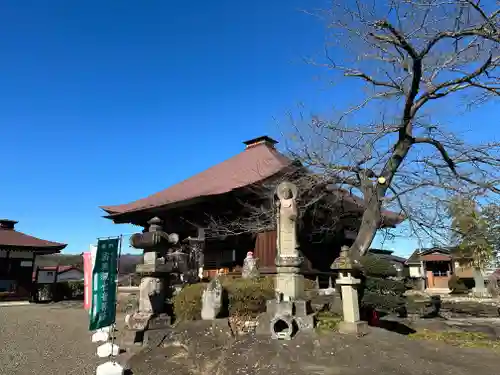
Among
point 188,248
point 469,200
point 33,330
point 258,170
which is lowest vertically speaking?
point 33,330

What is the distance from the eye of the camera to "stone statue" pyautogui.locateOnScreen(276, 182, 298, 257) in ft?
26.3

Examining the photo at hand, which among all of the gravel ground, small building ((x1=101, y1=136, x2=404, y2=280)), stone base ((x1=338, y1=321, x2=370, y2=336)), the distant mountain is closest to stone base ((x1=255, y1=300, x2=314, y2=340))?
stone base ((x1=338, y1=321, x2=370, y2=336))

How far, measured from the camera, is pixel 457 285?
109 feet

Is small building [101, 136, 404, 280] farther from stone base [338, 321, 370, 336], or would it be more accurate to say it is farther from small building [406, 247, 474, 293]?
small building [406, 247, 474, 293]

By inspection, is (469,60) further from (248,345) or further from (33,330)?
(33,330)

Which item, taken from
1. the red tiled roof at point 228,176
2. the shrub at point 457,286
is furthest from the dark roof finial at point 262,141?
the shrub at point 457,286

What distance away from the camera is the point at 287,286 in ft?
25.4

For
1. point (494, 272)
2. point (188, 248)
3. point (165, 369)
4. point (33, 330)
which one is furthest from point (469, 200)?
point (494, 272)

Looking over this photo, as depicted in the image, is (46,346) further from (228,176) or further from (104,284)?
(228,176)

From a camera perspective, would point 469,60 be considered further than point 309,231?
No

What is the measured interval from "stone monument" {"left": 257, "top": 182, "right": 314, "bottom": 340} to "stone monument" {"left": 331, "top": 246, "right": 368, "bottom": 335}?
2.23ft

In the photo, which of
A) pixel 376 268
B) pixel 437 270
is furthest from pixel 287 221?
pixel 437 270

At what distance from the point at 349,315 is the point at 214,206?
1018 cm

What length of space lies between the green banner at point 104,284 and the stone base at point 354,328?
4.56m
